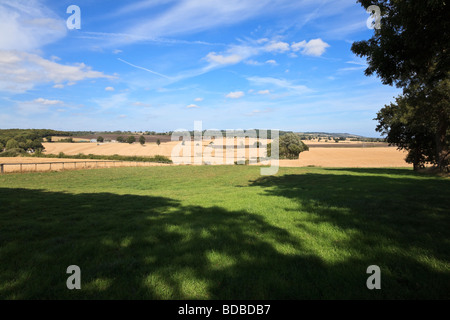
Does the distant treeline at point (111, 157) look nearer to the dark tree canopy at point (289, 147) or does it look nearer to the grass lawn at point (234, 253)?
the dark tree canopy at point (289, 147)

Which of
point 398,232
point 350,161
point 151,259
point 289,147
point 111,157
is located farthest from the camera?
point 111,157

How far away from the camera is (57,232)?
637 cm

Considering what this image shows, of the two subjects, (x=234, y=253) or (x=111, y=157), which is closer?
(x=234, y=253)

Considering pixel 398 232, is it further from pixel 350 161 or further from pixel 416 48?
pixel 350 161

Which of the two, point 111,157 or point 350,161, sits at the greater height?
point 111,157

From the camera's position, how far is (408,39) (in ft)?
28.4

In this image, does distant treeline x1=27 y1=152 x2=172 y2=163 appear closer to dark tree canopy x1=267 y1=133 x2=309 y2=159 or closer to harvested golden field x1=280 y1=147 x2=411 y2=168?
dark tree canopy x1=267 y1=133 x2=309 y2=159

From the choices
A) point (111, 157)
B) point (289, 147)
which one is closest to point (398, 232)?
point (289, 147)

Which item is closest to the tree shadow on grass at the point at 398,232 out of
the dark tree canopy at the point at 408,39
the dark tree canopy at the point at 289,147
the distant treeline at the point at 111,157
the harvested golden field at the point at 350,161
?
the dark tree canopy at the point at 408,39

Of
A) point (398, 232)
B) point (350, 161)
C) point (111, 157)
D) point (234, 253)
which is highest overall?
point (111, 157)

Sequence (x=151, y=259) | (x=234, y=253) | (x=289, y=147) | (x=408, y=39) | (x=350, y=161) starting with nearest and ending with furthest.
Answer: (x=151, y=259)
(x=234, y=253)
(x=408, y=39)
(x=350, y=161)
(x=289, y=147)

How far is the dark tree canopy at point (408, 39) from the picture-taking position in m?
7.55
